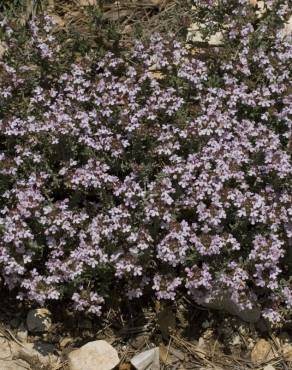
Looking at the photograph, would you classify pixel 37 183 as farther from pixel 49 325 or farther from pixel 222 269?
pixel 222 269

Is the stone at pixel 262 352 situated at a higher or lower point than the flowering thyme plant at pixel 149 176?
lower

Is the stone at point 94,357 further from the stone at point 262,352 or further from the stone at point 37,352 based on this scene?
the stone at point 262,352

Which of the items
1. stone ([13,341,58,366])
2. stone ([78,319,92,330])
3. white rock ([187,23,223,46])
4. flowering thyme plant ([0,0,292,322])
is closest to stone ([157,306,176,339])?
flowering thyme plant ([0,0,292,322])

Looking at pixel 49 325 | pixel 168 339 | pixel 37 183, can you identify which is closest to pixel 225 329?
pixel 168 339

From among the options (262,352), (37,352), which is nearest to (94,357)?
(37,352)

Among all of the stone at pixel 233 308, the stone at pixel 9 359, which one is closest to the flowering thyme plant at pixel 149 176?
the stone at pixel 233 308

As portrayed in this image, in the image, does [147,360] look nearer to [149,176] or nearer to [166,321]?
[166,321]
